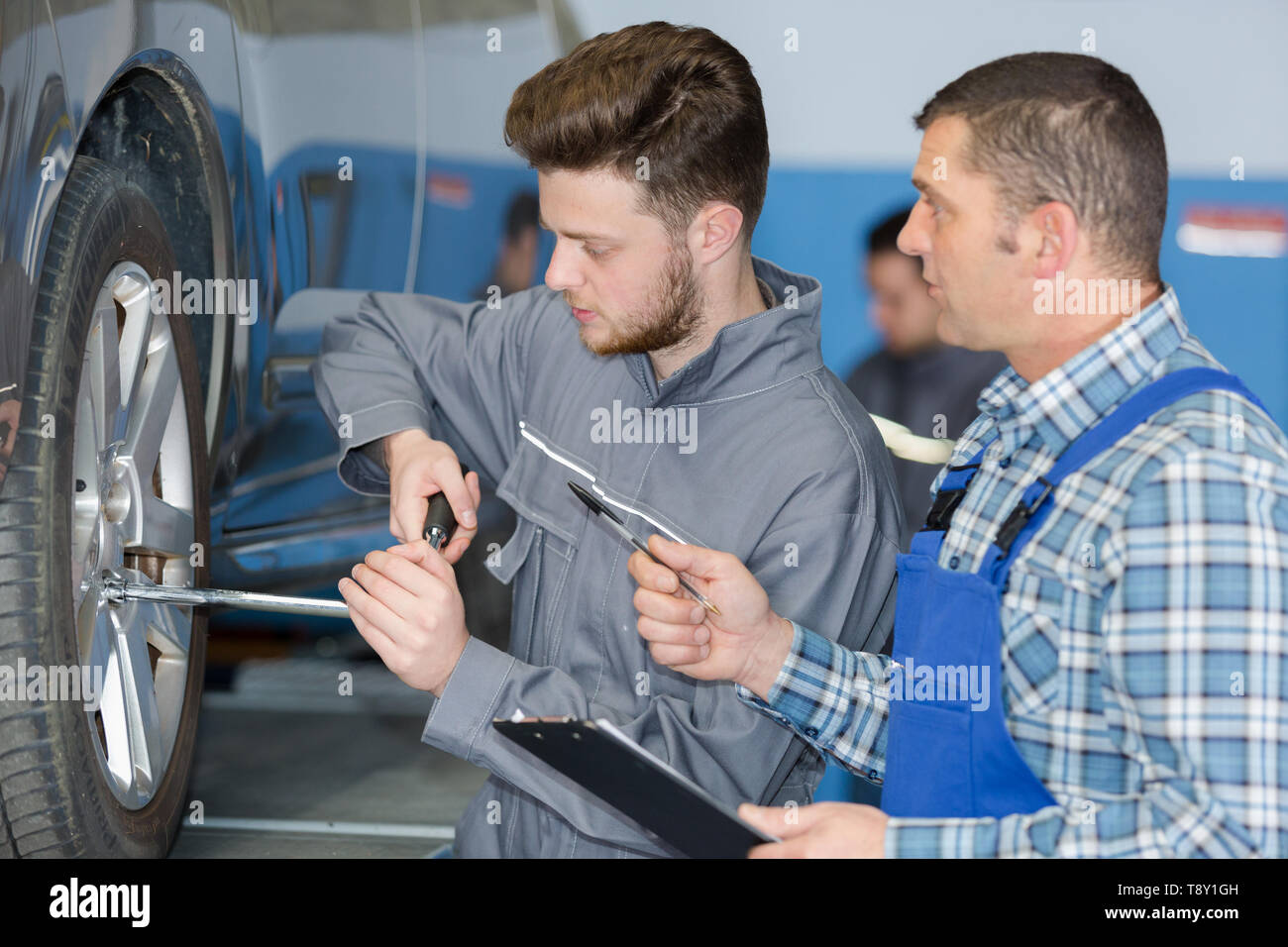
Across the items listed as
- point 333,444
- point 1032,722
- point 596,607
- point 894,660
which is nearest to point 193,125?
point 333,444

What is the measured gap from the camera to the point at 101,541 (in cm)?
158

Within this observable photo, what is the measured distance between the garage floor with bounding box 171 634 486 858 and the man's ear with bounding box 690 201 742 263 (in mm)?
1113

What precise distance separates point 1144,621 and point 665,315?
0.74 m

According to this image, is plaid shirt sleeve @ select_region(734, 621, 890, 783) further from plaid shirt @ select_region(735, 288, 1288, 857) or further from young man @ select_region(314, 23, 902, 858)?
plaid shirt @ select_region(735, 288, 1288, 857)

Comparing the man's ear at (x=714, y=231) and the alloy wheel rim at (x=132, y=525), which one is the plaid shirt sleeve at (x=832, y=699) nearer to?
the man's ear at (x=714, y=231)

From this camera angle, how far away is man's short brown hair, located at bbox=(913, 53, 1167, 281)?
1.09 meters

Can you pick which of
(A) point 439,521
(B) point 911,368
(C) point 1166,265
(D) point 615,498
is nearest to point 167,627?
(A) point 439,521

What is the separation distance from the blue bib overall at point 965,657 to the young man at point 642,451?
0.17 m

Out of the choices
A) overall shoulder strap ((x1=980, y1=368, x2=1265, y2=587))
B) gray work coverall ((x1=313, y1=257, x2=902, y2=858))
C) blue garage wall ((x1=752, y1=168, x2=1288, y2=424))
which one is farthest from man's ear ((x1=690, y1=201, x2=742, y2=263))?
blue garage wall ((x1=752, y1=168, x2=1288, y2=424))

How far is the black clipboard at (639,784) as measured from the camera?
40.8 inches

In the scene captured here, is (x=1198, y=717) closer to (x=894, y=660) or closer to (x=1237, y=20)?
(x=894, y=660)

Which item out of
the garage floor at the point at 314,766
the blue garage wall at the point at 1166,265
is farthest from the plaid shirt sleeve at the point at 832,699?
the blue garage wall at the point at 1166,265

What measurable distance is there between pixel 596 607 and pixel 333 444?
85 cm

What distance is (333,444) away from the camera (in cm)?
218
